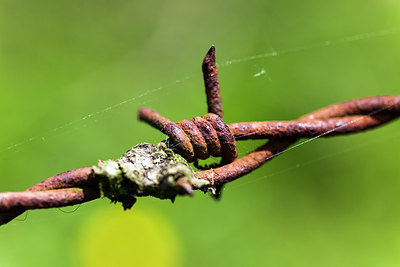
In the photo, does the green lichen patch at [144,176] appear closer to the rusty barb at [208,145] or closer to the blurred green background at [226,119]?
the rusty barb at [208,145]

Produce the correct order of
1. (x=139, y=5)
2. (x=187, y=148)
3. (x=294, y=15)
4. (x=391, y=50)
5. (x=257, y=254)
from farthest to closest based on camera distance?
1. (x=139, y=5)
2. (x=294, y=15)
3. (x=391, y=50)
4. (x=257, y=254)
5. (x=187, y=148)

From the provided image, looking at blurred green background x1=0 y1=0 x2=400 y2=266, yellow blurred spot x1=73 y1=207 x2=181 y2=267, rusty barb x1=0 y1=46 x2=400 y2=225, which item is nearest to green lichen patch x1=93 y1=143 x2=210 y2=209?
rusty barb x1=0 y1=46 x2=400 y2=225

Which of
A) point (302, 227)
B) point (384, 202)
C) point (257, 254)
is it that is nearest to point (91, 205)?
point (257, 254)

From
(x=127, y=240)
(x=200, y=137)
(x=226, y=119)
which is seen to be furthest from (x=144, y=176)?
(x=127, y=240)

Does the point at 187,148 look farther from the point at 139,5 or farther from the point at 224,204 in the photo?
the point at 139,5

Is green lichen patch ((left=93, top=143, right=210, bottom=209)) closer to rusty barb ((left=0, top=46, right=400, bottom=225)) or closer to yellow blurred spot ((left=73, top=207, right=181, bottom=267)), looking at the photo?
rusty barb ((left=0, top=46, right=400, bottom=225))

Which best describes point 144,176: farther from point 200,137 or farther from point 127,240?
point 127,240
